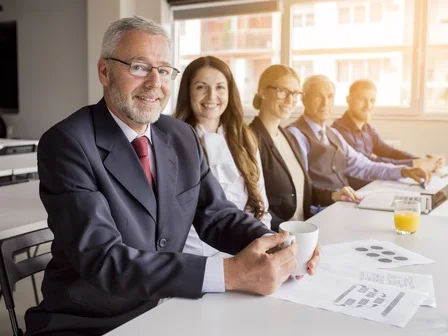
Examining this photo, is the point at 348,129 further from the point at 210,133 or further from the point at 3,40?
the point at 3,40

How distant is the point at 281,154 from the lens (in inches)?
101

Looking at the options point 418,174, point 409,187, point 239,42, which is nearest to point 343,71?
point 239,42

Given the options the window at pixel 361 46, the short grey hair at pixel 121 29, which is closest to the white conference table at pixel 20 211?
the short grey hair at pixel 121 29

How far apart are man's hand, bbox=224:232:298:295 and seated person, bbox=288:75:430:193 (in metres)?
1.85

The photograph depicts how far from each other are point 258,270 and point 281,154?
1566 millimetres

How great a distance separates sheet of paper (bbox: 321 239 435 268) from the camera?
4.28 ft

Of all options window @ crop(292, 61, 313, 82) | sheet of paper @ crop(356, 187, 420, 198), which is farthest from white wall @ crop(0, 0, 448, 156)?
sheet of paper @ crop(356, 187, 420, 198)

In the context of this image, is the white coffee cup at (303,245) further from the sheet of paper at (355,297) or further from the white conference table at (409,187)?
the white conference table at (409,187)

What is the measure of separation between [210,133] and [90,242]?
44.9 inches

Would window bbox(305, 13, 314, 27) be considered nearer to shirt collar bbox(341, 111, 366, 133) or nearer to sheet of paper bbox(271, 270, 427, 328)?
shirt collar bbox(341, 111, 366, 133)

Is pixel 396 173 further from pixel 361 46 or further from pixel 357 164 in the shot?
pixel 361 46

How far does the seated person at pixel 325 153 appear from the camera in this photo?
9.83 ft

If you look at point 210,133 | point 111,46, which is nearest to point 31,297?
point 210,133

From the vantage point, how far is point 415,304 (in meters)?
1.03
